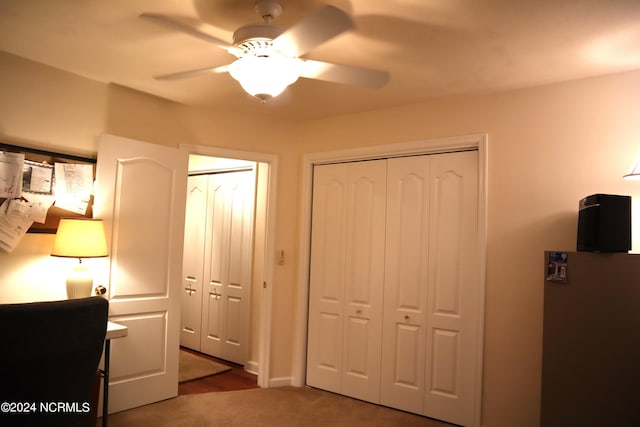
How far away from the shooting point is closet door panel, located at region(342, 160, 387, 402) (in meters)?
3.51

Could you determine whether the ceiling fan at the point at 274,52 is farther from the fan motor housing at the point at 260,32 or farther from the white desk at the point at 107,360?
the white desk at the point at 107,360

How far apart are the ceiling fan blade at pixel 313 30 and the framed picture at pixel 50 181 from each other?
197 centimetres

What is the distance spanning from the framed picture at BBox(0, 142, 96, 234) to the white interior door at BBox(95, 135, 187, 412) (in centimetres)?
10

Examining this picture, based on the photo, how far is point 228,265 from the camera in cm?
460

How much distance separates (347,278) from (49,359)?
7.91ft

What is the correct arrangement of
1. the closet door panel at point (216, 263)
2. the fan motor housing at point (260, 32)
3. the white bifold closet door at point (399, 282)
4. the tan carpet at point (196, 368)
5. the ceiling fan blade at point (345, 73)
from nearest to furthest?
the fan motor housing at point (260, 32) → the ceiling fan blade at point (345, 73) → the white bifold closet door at point (399, 282) → the tan carpet at point (196, 368) → the closet door panel at point (216, 263)

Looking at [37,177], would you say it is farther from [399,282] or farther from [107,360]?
[399,282]

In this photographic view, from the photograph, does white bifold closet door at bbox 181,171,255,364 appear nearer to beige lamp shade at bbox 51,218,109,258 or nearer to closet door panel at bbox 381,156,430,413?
closet door panel at bbox 381,156,430,413

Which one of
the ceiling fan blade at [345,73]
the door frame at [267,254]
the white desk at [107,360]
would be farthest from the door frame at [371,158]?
the white desk at [107,360]

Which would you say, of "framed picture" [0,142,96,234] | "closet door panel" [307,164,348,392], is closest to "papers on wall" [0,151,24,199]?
"framed picture" [0,142,96,234]

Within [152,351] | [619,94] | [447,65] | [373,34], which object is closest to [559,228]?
[619,94]

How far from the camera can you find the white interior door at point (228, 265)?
4406 mm

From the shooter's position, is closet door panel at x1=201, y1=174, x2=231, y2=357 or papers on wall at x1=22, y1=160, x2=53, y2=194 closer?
papers on wall at x1=22, y1=160, x2=53, y2=194

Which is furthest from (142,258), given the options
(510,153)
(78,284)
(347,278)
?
(510,153)
